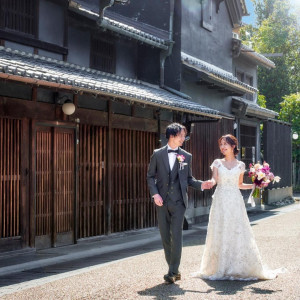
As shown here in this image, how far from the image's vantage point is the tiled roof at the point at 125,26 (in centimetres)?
1402

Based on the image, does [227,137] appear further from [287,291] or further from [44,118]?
[44,118]

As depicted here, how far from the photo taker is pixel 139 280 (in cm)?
780

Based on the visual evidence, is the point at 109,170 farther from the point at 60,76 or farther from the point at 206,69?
the point at 206,69

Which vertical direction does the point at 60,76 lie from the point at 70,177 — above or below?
above

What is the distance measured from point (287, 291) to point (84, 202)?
672cm

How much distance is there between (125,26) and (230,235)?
827 centimetres

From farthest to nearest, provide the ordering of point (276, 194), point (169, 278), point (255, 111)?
point (276, 194) < point (255, 111) < point (169, 278)

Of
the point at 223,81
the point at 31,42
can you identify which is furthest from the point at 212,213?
the point at 223,81

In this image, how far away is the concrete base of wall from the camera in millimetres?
24641

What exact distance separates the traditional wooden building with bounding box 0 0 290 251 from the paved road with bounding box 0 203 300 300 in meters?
1.74

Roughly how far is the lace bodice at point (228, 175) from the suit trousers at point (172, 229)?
848 millimetres

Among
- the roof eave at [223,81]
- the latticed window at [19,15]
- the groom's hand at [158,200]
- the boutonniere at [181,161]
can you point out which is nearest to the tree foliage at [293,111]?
the roof eave at [223,81]

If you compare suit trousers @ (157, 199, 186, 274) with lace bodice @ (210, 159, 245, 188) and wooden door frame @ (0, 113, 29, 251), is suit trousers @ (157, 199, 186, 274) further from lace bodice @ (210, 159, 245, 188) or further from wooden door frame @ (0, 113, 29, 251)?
wooden door frame @ (0, 113, 29, 251)

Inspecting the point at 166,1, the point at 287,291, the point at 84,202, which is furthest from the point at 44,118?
the point at 166,1
